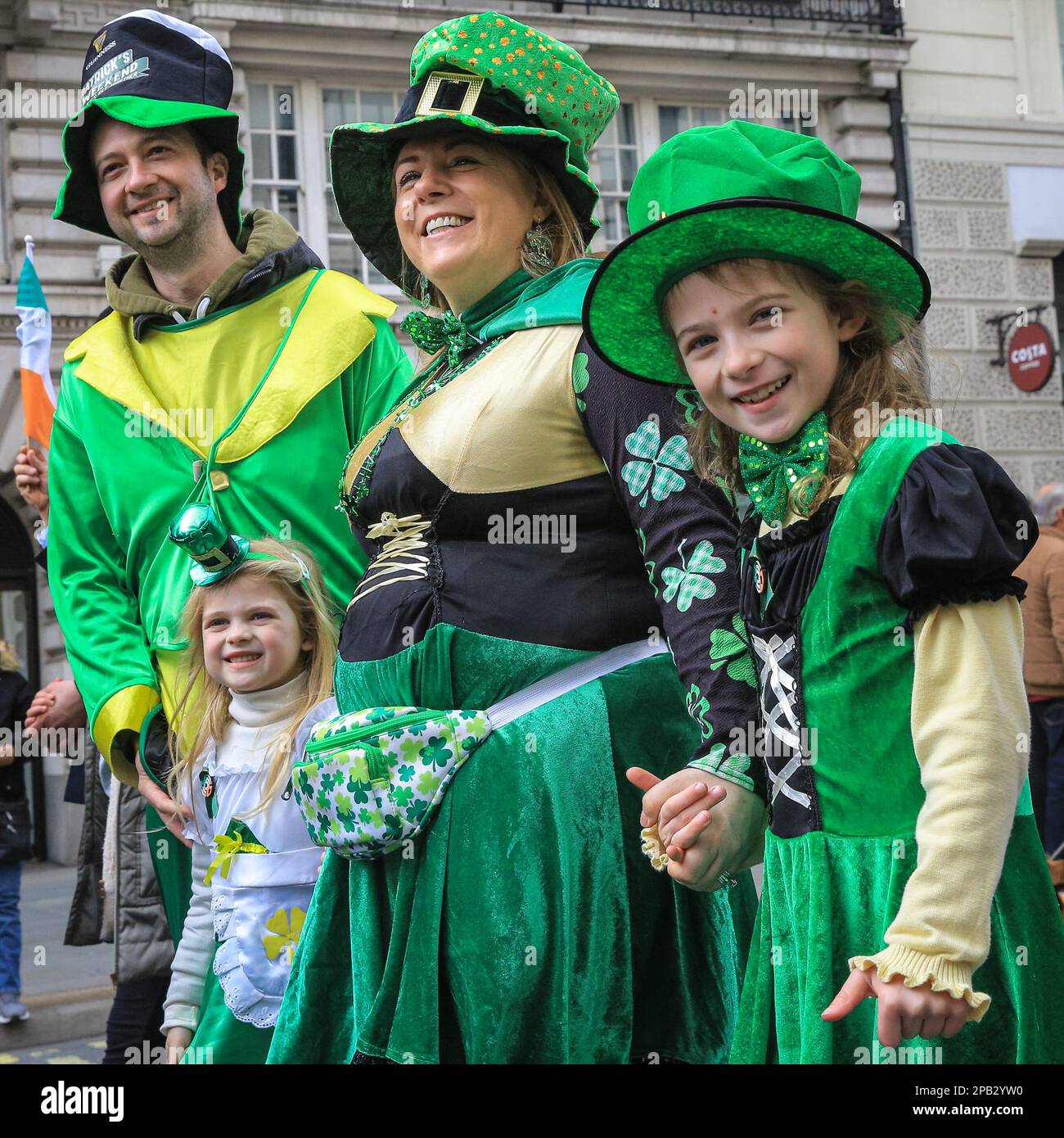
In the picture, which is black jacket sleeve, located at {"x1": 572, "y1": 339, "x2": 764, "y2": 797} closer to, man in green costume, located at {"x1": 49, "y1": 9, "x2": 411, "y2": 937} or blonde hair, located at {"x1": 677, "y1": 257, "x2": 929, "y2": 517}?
blonde hair, located at {"x1": 677, "y1": 257, "x2": 929, "y2": 517}

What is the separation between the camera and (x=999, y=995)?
1.90 m

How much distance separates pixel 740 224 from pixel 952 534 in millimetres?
521

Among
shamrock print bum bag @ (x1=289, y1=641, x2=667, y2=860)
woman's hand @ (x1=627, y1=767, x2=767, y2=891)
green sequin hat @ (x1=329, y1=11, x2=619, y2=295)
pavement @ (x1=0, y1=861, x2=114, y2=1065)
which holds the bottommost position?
pavement @ (x1=0, y1=861, x2=114, y2=1065)

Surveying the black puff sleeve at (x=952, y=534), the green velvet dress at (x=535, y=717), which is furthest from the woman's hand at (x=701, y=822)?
the black puff sleeve at (x=952, y=534)

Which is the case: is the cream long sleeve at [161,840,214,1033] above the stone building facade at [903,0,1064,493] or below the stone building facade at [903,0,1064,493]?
below

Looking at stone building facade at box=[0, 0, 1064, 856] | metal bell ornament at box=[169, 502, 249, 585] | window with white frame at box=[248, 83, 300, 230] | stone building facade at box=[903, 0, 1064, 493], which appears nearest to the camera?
metal bell ornament at box=[169, 502, 249, 585]

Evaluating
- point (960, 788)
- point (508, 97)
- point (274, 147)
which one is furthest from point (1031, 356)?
point (960, 788)

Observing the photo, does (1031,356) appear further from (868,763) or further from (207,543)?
(868,763)

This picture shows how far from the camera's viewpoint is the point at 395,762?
2.31 meters

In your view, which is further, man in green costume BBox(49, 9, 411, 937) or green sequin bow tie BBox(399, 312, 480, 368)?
man in green costume BBox(49, 9, 411, 937)

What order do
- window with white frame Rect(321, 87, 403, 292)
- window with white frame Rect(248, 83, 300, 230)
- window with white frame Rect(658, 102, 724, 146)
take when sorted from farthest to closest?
1. window with white frame Rect(658, 102, 724, 146)
2. window with white frame Rect(321, 87, 403, 292)
3. window with white frame Rect(248, 83, 300, 230)

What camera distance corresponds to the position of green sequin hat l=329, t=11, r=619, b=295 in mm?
2504

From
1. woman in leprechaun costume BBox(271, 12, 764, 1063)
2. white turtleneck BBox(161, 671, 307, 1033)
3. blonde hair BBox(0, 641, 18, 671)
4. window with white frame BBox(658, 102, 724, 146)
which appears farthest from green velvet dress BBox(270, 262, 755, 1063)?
window with white frame BBox(658, 102, 724, 146)

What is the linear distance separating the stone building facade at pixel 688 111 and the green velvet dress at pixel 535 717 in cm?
1003
